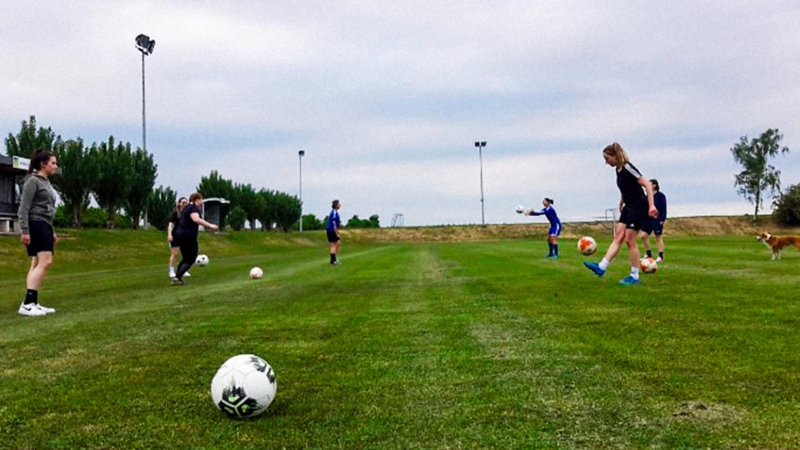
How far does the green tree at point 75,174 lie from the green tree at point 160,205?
1399 centimetres

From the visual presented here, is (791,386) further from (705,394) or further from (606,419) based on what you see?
(606,419)

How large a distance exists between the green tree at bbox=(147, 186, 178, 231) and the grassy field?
66.5m

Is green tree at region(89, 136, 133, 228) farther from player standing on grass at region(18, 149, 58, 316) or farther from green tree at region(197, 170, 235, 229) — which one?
player standing on grass at region(18, 149, 58, 316)

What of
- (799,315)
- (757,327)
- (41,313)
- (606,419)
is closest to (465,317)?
(757,327)

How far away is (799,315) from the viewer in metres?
7.40

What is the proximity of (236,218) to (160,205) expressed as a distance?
46.5 ft

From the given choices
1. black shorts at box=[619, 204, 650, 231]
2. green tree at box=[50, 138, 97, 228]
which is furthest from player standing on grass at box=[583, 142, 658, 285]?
green tree at box=[50, 138, 97, 228]

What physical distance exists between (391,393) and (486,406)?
772mm

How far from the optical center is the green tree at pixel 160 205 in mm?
73625

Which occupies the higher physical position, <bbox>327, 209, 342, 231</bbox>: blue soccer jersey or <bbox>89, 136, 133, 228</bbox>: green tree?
<bbox>89, 136, 133, 228</bbox>: green tree

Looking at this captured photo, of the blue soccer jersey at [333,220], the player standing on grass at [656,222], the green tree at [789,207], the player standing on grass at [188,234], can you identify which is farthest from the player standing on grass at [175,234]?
the green tree at [789,207]

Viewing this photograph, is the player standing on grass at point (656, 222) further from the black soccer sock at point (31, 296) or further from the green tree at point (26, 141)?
the green tree at point (26, 141)

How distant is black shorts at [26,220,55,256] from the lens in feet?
34.1

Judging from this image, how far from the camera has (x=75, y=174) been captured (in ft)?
189
